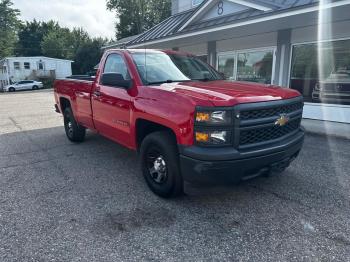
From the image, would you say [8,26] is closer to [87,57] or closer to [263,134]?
[87,57]

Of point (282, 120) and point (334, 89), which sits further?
point (334, 89)

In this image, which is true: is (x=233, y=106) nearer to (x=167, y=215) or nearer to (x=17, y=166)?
(x=167, y=215)

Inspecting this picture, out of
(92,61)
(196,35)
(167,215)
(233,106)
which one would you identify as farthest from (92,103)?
(92,61)

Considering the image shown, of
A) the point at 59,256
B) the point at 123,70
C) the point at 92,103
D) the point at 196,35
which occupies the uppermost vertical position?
the point at 196,35

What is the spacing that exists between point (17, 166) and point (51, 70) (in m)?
43.6

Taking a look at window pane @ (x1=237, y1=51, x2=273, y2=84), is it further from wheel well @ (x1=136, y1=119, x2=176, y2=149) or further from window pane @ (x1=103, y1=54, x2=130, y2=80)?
wheel well @ (x1=136, y1=119, x2=176, y2=149)

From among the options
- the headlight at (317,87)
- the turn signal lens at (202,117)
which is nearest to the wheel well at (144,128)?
the turn signal lens at (202,117)

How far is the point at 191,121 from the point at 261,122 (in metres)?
0.80

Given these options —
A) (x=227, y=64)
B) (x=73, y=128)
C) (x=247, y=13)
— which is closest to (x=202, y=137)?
(x=73, y=128)

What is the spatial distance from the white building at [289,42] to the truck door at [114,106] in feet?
16.3

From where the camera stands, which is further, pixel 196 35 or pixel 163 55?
pixel 196 35

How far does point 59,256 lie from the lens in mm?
2602

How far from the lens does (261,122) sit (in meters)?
3.10

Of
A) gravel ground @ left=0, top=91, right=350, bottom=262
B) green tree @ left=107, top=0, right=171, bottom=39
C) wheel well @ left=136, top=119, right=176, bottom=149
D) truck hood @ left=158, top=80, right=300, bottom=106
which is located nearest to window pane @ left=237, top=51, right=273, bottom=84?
gravel ground @ left=0, top=91, right=350, bottom=262
